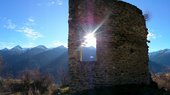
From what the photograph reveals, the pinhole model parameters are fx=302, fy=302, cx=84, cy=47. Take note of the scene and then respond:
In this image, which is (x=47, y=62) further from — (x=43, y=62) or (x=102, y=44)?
(x=102, y=44)

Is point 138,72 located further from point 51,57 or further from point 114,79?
point 51,57

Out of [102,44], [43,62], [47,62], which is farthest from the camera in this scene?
[43,62]

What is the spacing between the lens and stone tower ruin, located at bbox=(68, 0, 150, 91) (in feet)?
45.6

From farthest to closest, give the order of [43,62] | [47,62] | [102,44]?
[43,62] → [47,62] → [102,44]

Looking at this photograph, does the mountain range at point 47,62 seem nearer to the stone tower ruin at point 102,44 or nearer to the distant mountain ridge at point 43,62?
the distant mountain ridge at point 43,62

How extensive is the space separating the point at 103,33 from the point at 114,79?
221 cm

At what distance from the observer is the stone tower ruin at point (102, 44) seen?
45.6 feet

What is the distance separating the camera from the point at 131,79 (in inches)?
583

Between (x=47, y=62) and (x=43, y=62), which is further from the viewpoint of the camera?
(x=43, y=62)

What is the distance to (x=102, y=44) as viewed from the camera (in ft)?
46.3

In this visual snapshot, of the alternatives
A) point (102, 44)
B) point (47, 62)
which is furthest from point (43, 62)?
point (102, 44)

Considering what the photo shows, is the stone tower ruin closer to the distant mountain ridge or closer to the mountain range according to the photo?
the mountain range

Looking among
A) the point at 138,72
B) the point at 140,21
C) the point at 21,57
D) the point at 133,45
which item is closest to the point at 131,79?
the point at 138,72

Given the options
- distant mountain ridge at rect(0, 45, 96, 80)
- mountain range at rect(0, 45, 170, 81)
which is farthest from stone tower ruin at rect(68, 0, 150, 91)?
distant mountain ridge at rect(0, 45, 96, 80)
